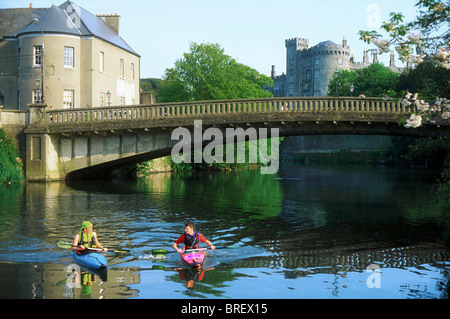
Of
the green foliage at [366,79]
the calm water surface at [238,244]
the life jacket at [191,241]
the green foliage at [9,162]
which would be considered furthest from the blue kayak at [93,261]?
the green foliage at [366,79]

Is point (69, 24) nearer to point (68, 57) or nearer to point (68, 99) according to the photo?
point (68, 57)

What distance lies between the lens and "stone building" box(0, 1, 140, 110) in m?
43.8

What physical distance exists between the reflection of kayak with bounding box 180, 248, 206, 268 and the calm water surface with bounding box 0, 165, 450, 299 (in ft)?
1.07

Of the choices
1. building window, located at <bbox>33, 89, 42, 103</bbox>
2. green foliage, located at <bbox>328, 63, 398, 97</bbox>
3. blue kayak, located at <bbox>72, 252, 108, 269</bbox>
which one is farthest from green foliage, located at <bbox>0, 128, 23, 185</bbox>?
green foliage, located at <bbox>328, 63, 398, 97</bbox>

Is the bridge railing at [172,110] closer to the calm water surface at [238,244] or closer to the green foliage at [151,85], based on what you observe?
the calm water surface at [238,244]

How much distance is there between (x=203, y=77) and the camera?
58438mm

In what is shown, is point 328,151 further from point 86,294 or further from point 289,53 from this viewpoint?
point 86,294

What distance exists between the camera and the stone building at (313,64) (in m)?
124

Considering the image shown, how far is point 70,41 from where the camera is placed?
1743 inches

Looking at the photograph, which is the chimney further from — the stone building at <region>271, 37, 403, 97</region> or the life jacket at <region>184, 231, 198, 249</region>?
the stone building at <region>271, 37, 403, 97</region>

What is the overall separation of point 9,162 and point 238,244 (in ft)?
83.1

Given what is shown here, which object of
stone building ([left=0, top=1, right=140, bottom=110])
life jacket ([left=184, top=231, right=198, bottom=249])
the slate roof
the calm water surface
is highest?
the slate roof

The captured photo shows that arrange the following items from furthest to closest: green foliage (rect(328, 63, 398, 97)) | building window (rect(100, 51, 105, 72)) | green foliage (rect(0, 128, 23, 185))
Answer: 1. green foliage (rect(328, 63, 398, 97))
2. building window (rect(100, 51, 105, 72))
3. green foliage (rect(0, 128, 23, 185))

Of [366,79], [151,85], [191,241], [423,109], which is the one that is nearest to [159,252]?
[191,241]
